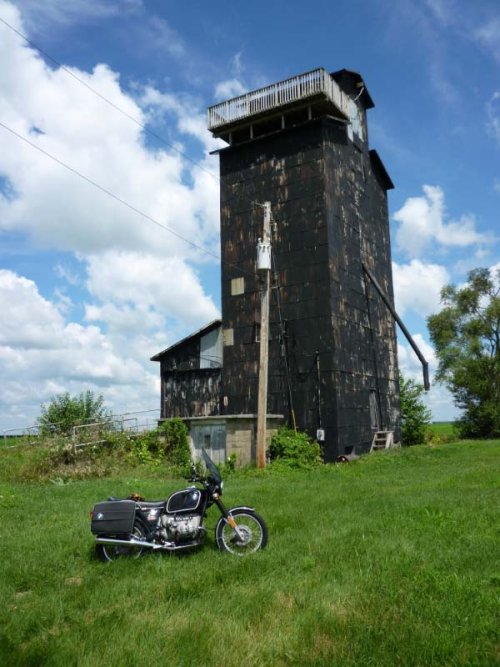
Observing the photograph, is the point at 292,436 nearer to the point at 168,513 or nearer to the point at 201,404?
the point at 201,404

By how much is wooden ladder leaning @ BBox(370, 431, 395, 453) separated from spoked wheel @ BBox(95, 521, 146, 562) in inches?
729

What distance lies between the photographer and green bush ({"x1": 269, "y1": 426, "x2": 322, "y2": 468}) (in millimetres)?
19984

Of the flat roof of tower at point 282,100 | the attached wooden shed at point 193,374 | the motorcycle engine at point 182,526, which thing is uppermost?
the flat roof of tower at point 282,100

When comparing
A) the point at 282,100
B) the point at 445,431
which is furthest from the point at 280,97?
the point at 445,431

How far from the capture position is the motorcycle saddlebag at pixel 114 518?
733 centimetres

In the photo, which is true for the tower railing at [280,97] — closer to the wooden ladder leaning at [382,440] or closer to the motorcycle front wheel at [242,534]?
the wooden ladder leaning at [382,440]

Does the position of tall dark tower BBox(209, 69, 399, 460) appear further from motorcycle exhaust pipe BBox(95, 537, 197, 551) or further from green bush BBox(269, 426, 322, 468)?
motorcycle exhaust pipe BBox(95, 537, 197, 551)

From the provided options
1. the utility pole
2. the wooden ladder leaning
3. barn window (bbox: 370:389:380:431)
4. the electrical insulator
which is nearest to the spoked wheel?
the utility pole

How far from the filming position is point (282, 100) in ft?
77.9

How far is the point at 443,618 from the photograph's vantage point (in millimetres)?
4926

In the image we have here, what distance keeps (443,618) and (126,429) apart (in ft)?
59.1

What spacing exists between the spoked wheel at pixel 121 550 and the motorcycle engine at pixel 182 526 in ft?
1.17

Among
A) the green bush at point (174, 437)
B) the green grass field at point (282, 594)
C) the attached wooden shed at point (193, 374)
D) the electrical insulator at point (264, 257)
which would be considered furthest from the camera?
the attached wooden shed at point (193, 374)

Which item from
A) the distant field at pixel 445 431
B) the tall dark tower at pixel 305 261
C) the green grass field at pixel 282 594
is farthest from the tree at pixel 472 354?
the green grass field at pixel 282 594
